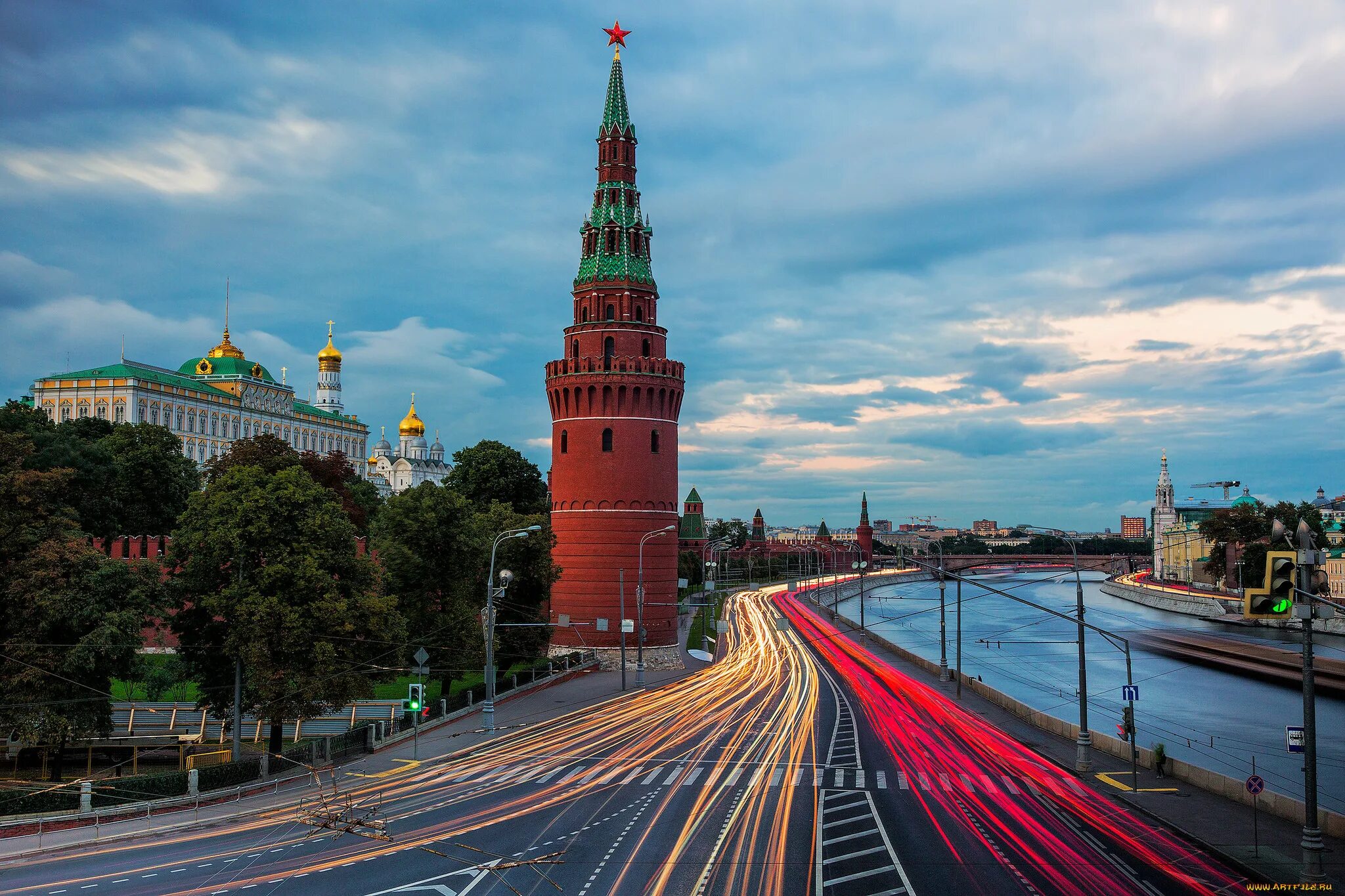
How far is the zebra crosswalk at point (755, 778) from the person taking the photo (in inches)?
1249

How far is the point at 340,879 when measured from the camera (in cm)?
2234

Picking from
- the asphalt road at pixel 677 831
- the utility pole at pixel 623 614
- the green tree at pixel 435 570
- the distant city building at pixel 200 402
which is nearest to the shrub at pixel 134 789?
the asphalt road at pixel 677 831

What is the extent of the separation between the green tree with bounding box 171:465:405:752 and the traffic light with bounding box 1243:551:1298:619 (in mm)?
27514

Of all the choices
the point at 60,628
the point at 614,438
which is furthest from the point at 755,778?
the point at 614,438

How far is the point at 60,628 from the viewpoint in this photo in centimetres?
3409

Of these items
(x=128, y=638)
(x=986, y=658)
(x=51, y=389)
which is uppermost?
(x=51, y=389)

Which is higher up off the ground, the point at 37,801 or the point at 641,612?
the point at 641,612

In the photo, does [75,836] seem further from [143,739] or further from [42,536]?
[143,739]

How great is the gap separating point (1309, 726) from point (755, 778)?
15.7 meters

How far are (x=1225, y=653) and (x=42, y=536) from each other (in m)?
96.4


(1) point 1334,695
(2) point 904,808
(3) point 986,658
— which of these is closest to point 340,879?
(2) point 904,808

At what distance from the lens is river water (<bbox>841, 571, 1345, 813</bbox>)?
165 feet

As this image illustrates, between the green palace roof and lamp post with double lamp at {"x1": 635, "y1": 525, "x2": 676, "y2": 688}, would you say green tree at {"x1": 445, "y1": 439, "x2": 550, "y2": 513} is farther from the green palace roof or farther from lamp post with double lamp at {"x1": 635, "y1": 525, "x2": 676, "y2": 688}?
the green palace roof

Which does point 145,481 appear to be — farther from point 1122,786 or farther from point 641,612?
point 1122,786
